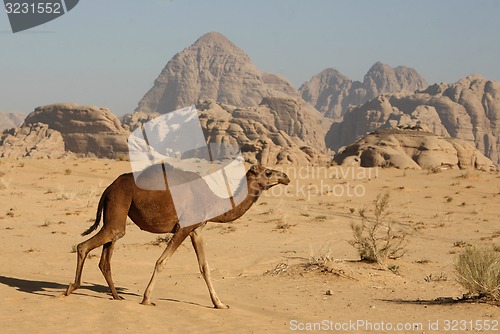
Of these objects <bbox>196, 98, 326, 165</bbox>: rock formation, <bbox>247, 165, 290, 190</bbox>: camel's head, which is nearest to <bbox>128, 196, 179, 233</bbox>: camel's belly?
<bbox>247, 165, 290, 190</bbox>: camel's head

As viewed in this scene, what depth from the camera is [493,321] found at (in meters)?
7.37

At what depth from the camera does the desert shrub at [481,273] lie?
8.19m

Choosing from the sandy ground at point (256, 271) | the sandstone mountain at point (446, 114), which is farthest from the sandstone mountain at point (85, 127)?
the sandy ground at point (256, 271)

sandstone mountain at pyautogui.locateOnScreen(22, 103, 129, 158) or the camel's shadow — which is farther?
sandstone mountain at pyautogui.locateOnScreen(22, 103, 129, 158)

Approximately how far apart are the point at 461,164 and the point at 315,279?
4245 centimetres

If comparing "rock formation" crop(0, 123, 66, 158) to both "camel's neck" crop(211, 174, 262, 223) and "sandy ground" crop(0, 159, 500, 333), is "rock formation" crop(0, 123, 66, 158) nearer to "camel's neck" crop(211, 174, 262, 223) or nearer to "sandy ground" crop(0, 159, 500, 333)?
"sandy ground" crop(0, 159, 500, 333)

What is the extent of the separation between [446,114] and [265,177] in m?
129

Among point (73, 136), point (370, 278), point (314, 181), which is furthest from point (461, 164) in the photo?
point (73, 136)

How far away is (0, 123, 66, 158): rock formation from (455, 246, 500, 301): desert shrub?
76.1 metres

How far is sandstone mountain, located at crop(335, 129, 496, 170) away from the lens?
143ft

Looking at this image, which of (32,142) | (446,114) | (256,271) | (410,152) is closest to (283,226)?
(256,271)

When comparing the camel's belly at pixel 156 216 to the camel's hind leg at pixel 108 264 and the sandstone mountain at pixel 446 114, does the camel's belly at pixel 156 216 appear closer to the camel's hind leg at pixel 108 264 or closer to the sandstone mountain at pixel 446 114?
the camel's hind leg at pixel 108 264

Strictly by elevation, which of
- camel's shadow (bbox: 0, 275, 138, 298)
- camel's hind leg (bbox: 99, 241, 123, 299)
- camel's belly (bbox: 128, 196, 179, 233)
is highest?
camel's belly (bbox: 128, 196, 179, 233)

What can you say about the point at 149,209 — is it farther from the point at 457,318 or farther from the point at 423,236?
the point at 423,236
